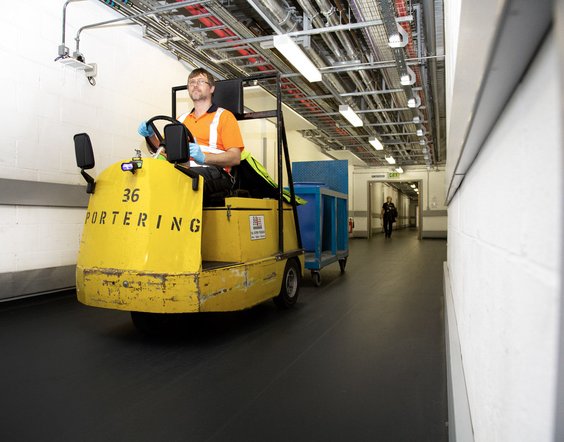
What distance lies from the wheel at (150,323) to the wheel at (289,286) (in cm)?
102

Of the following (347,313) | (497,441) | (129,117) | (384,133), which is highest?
(384,133)

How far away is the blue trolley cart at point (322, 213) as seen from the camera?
5148 millimetres

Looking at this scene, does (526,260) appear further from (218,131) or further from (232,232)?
(218,131)

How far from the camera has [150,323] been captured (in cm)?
308

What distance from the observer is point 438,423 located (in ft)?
5.47

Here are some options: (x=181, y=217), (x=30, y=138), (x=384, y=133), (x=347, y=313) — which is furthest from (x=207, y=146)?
(x=384, y=133)

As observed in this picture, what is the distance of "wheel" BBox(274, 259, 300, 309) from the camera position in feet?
12.1

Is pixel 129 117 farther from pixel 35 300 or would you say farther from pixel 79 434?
pixel 79 434

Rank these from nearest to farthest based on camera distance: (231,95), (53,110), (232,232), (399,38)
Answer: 1. (232,232)
2. (231,95)
3. (53,110)
4. (399,38)

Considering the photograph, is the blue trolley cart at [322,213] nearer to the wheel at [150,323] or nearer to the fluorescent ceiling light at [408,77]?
the fluorescent ceiling light at [408,77]

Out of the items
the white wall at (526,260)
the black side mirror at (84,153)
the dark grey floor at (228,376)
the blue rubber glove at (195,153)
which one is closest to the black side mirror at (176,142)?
the blue rubber glove at (195,153)

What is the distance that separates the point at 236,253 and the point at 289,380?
1131 mm

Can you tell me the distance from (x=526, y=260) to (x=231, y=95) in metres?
3.64

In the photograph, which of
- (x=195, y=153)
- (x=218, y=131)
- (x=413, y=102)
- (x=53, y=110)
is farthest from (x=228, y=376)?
(x=413, y=102)
